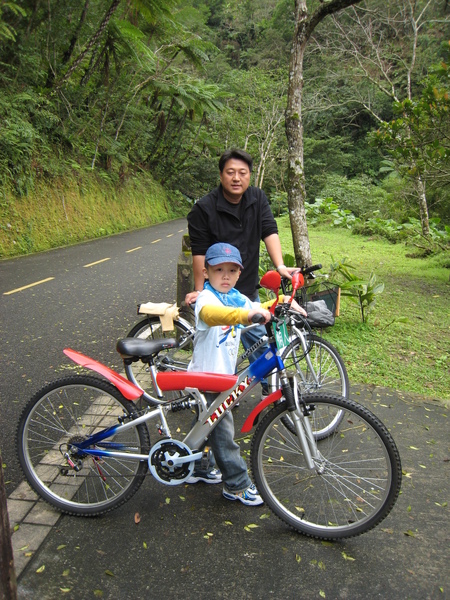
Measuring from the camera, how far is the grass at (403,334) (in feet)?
17.6

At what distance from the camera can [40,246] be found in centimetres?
1498

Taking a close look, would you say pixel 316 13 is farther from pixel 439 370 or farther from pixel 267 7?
pixel 267 7

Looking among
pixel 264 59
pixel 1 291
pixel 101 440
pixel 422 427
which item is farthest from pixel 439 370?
pixel 264 59

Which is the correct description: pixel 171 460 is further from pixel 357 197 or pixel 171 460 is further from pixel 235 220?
pixel 357 197

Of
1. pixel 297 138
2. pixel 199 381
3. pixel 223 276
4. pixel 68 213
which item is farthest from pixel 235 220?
pixel 68 213

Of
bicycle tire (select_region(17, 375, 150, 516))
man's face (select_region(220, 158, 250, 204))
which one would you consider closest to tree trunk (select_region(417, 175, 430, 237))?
man's face (select_region(220, 158, 250, 204))

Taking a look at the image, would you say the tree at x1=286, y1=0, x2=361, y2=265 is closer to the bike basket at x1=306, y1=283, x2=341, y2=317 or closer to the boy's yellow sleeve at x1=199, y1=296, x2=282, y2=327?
the bike basket at x1=306, y1=283, x2=341, y2=317

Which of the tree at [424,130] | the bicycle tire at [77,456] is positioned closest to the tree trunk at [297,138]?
the tree at [424,130]

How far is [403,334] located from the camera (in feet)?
22.4

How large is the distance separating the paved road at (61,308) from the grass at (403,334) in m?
2.93

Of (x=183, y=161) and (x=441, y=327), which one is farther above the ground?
(x=183, y=161)

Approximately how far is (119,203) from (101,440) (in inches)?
840

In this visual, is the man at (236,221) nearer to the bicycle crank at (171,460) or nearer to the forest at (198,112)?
the bicycle crank at (171,460)

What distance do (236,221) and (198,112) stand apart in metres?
21.6
